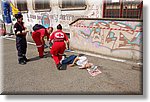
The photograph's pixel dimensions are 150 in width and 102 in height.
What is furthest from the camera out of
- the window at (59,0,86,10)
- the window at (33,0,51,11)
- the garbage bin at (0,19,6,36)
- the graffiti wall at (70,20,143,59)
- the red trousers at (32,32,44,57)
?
the garbage bin at (0,19,6,36)

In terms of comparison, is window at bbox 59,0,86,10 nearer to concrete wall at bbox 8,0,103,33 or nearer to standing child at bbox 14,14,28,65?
concrete wall at bbox 8,0,103,33

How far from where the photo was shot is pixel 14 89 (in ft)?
13.3

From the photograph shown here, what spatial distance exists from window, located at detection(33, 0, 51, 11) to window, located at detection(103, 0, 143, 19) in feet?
Result: 15.4

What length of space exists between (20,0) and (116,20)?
427 inches

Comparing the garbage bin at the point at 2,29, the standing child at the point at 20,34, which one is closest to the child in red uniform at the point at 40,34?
the standing child at the point at 20,34

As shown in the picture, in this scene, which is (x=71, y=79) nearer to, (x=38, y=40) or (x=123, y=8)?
(x=38, y=40)

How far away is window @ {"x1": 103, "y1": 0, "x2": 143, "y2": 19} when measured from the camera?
6.88 m

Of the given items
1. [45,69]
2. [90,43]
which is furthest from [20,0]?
[45,69]

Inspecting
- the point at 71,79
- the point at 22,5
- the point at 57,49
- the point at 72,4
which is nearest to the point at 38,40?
the point at 57,49

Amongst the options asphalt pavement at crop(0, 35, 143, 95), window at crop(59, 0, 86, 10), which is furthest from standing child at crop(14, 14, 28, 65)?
window at crop(59, 0, 86, 10)

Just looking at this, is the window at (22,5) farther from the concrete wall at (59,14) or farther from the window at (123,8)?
the window at (123,8)

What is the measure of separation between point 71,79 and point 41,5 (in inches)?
341

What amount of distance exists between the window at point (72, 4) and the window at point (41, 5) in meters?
1.39

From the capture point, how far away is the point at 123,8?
24.0 feet
